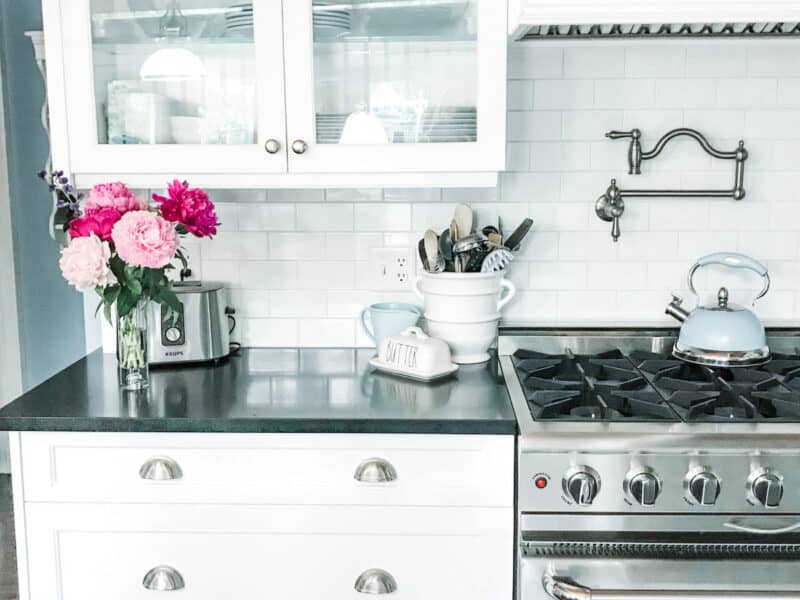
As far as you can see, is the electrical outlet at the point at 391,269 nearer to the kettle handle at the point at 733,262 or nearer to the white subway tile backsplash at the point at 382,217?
the white subway tile backsplash at the point at 382,217

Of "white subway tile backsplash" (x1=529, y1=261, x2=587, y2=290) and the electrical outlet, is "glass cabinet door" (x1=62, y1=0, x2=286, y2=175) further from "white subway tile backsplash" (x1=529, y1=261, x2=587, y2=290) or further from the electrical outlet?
"white subway tile backsplash" (x1=529, y1=261, x2=587, y2=290)

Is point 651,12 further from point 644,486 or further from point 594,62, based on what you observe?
point 644,486

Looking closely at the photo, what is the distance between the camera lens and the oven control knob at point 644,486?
5.05 ft

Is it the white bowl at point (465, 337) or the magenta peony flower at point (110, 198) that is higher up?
the magenta peony flower at point (110, 198)

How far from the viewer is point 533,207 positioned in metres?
2.21

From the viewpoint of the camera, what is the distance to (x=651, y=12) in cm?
172

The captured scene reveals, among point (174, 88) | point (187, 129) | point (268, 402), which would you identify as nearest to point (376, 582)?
point (268, 402)

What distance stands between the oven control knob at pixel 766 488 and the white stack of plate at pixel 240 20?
1.39 meters

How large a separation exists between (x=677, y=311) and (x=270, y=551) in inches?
45.7

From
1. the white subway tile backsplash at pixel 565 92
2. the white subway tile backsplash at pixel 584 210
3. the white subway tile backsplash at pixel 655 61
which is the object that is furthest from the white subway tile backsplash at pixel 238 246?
the white subway tile backsplash at pixel 655 61

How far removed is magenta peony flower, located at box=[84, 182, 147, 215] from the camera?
69.3 inches

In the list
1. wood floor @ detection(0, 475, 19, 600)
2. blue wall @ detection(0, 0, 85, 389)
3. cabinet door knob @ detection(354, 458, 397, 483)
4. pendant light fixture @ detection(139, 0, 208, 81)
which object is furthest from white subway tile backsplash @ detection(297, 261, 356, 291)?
blue wall @ detection(0, 0, 85, 389)

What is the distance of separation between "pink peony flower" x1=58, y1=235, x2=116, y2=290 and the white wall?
1.78 ft

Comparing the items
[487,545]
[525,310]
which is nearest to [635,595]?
[487,545]
